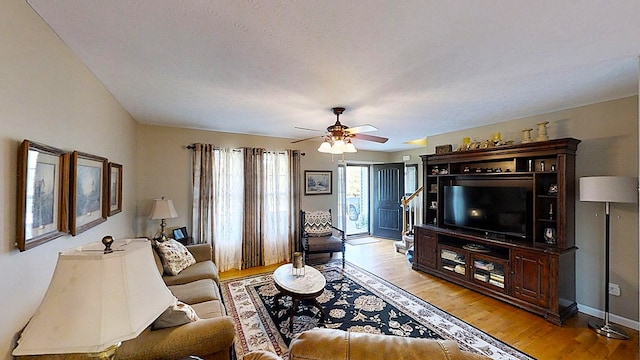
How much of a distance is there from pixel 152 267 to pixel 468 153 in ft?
13.2

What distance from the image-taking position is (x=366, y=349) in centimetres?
84

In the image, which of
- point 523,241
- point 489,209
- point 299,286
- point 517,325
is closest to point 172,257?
point 299,286

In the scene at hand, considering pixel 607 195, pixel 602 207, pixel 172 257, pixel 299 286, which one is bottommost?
pixel 299 286

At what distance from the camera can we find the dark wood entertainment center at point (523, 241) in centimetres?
288

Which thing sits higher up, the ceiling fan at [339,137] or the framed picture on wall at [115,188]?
the ceiling fan at [339,137]

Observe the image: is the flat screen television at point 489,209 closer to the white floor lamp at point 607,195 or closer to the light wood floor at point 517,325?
the white floor lamp at point 607,195

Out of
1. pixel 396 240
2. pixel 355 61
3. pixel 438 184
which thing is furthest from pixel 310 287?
pixel 396 240

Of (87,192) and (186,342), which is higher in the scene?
(87,192)

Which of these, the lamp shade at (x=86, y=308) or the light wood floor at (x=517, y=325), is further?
the light wood floor at (x=517, y=325)

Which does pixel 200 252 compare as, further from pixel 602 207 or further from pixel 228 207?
pixel 602 207

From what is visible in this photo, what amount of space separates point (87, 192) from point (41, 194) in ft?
2.27

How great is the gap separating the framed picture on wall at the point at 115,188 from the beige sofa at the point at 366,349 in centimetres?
259

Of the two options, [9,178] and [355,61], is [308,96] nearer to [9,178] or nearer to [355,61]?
[355,61]

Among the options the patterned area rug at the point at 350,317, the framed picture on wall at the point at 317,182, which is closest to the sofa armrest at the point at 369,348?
the patterned area rug at the point at 350,317
